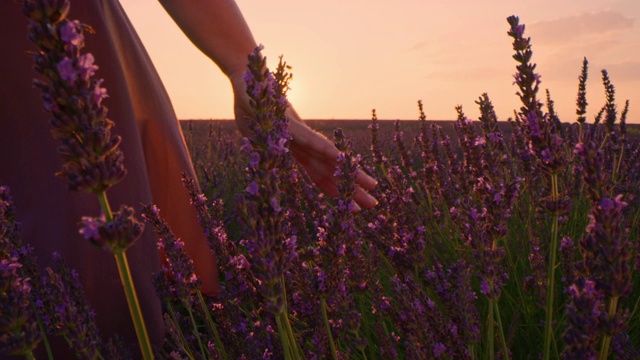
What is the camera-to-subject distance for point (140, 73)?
8.23ft

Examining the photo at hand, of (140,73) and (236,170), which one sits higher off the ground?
(140,73)

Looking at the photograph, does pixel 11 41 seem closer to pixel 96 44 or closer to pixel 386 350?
pixel 96 44

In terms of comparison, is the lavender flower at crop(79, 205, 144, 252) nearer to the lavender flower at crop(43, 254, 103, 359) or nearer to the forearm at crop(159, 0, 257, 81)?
the lavender flower at crop(43, 254, 103, 359)

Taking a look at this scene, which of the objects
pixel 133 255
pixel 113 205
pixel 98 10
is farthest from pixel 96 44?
pixel 133 255

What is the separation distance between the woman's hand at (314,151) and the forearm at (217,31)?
3.4 inches

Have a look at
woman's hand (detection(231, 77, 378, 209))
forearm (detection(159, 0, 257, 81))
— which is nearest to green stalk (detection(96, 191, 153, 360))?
woman's hand (detection(231, 77, 378, 209))

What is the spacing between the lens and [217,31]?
2.16 metres

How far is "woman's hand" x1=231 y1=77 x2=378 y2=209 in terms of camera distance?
1.80 m

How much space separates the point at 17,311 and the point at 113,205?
1.20m

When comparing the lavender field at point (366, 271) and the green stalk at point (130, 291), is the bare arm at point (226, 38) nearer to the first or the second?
the lavender field at point (366, 271)

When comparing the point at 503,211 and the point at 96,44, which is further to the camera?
the point at 96,44

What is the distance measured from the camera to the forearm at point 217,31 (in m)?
2.14

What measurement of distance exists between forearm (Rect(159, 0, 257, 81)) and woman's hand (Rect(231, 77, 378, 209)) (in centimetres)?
9

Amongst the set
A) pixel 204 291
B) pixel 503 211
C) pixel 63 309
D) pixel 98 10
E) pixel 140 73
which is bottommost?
pixel 204 291
